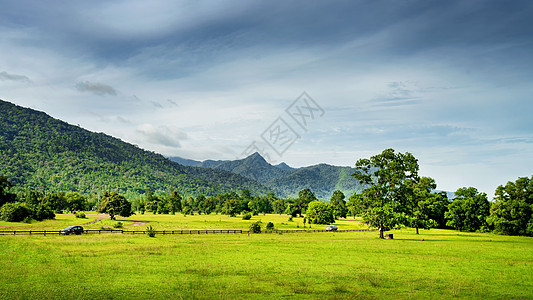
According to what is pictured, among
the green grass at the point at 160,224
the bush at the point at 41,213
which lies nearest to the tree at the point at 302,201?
the green grass at the point at 160,224

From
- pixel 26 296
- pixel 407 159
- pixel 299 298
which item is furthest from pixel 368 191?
pixel 26 296

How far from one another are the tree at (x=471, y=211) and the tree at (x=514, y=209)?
6.56 m

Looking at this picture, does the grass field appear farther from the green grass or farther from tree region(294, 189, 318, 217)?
tree region(294, 189, 318, 217)

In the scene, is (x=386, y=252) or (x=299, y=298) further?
(x=386, y=252)

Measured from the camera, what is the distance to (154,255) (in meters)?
37.9

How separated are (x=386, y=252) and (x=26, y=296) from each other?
1479 inches

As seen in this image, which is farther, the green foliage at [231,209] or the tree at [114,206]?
the green foliage at [231,209]

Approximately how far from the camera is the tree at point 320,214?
111875 millimetres

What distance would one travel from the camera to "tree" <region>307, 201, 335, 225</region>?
111875 mm

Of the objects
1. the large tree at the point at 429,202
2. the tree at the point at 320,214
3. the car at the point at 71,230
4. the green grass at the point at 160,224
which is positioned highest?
the large tree at the point at 429,202

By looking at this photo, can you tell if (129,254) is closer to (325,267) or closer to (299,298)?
(325,267)

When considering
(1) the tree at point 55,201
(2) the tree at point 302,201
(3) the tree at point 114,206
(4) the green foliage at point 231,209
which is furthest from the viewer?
(4) the green foliage at point 231,209

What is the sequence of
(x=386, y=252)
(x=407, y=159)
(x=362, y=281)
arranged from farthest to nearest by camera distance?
(x=407, y=159) → (x=386, y=252) → (x=362, y=281)

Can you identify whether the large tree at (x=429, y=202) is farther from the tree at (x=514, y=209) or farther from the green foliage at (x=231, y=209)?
the green foliage at (x=231, y=209)
